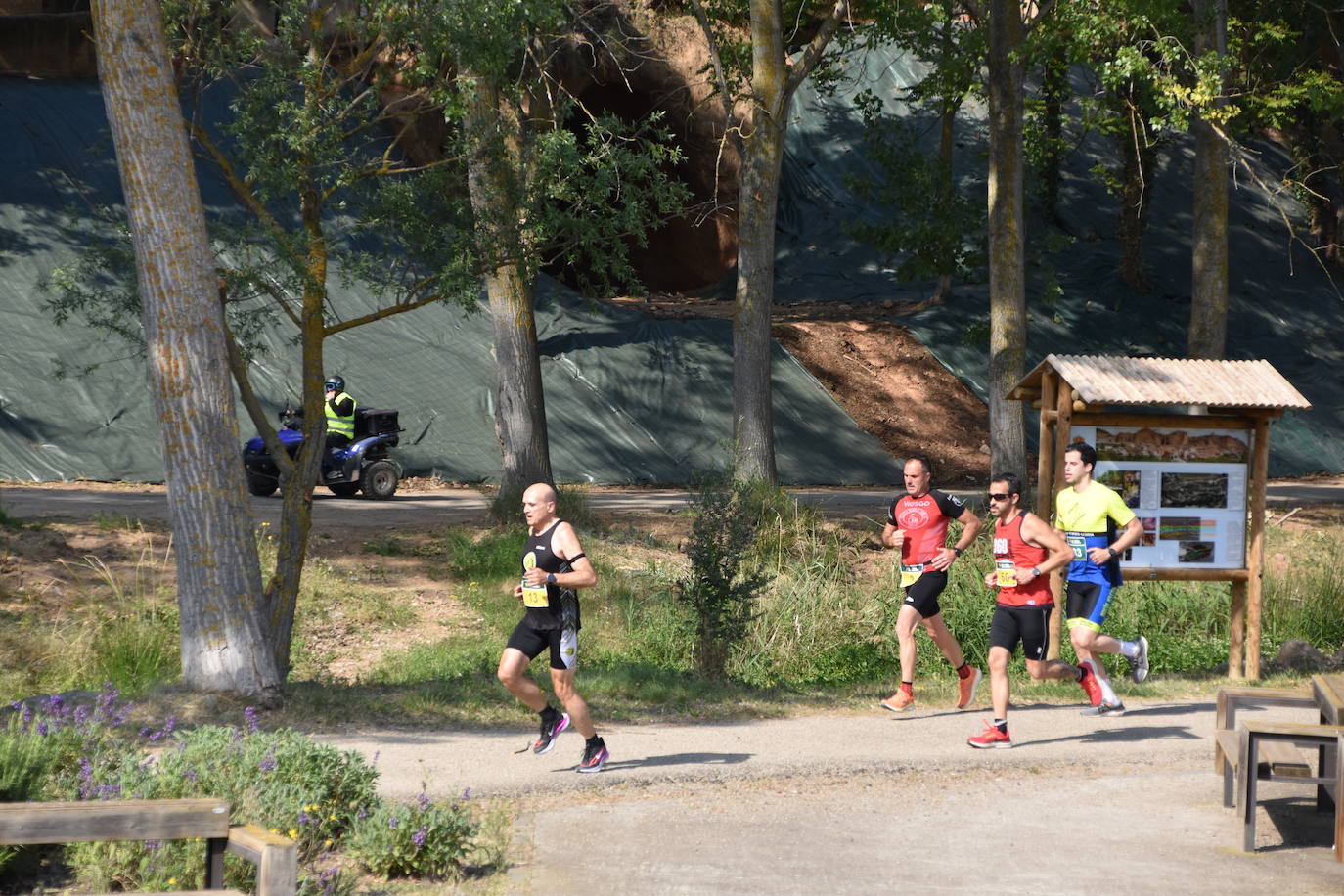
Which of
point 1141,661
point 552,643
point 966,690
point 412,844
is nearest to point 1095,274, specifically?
point 1141,661

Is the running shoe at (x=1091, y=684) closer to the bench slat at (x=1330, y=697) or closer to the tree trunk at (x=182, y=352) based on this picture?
the bench slat at (x=1330, y=697)

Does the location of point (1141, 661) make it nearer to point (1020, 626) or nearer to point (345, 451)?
point (1020, 626)

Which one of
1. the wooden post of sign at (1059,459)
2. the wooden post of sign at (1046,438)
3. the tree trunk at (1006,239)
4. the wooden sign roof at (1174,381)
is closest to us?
the wooden sign roof at (1174,381)

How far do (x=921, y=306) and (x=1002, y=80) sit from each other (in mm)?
12602

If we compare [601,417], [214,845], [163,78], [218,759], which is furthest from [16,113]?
[214,845]

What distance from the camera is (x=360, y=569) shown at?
15164 millimetres

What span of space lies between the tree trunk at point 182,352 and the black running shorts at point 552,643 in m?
2.13

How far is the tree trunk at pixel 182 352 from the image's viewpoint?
8922 mm

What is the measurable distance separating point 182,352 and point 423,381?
13.8 m

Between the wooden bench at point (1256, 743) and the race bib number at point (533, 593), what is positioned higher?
the race bib number at point (533, 593)

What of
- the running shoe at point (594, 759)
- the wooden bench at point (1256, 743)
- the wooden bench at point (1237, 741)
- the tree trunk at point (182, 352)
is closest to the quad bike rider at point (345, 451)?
the tree trunk at point (182, 352)

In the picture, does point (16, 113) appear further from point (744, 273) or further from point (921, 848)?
point (921, 848)

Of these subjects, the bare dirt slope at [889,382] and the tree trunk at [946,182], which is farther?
the bare dirt slope at [889,382]

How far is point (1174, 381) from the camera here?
36.8 ft
